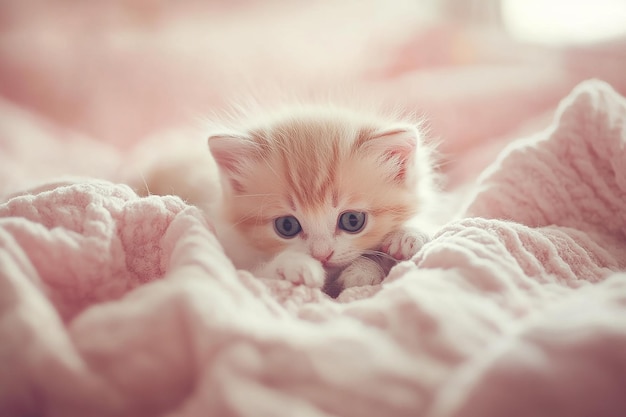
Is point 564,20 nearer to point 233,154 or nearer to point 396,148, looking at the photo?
point 396,148

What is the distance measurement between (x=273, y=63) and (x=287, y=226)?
1660 millimetres

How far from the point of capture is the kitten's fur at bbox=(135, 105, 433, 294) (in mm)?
1147

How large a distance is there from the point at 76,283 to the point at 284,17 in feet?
7.79

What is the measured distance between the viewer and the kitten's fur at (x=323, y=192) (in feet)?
3.76

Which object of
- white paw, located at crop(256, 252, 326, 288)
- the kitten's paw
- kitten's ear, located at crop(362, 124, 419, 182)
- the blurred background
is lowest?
white paw, located at crop(256, 252, 326, 288)

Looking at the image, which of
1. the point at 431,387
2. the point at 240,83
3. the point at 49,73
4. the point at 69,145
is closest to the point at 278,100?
the point at 240,83

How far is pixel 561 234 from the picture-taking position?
1.10m

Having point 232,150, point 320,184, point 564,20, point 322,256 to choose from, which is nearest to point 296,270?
point 322,256

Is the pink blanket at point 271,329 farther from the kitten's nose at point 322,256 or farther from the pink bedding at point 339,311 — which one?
the kitten's nose at point 322,256

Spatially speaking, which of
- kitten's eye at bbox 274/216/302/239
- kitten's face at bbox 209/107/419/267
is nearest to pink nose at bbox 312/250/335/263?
kitten's face at bbox 209/107/419/267

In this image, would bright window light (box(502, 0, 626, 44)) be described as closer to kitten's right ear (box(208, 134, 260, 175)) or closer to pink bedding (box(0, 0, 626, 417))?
pink bedding (box(0, 0, 626, 417))

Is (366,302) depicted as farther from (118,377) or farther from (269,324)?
(118,377)

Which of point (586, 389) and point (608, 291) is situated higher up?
point (608, 291)

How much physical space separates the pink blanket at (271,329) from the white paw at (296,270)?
3cm
